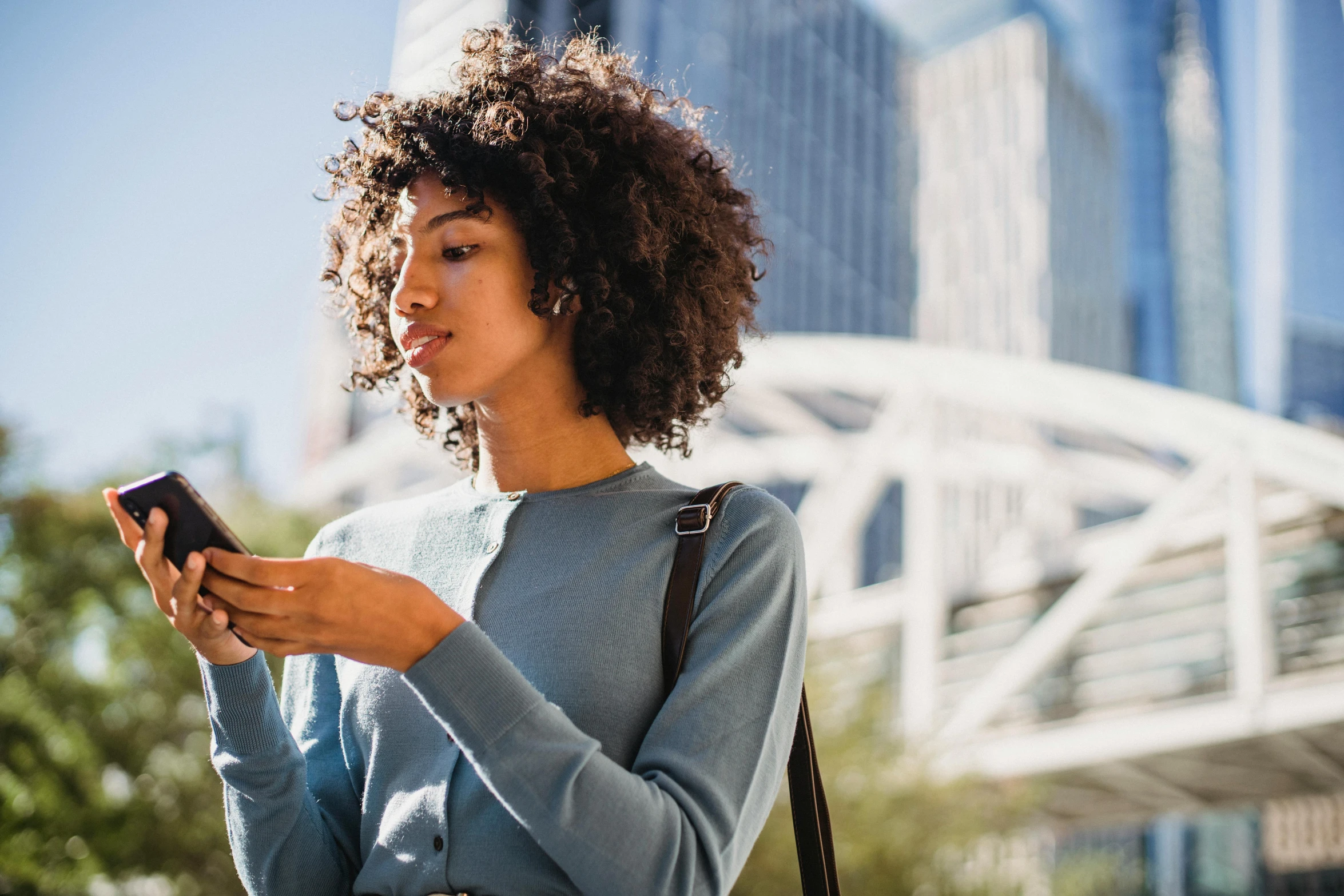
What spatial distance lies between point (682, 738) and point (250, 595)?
57 centimetres

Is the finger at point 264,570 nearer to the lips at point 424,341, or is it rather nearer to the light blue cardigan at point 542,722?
the light blue cardigan at point 542,722

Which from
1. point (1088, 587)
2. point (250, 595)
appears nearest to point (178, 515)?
point (250, 595)

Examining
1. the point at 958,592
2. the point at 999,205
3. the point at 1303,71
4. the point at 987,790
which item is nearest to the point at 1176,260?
the point at 999,205

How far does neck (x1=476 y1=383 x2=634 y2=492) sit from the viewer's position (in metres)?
1.97

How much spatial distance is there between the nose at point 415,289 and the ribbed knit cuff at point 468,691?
595mm

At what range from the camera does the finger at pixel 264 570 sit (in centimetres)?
129

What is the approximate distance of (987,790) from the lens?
69.9 feet

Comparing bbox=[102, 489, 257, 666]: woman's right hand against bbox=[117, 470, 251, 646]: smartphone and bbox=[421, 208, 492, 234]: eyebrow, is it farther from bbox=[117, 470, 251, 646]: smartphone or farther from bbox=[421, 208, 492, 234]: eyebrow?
bbox=[421, 208, 492, 234]: eyebrow

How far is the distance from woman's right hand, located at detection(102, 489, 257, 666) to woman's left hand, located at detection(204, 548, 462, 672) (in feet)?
0.06

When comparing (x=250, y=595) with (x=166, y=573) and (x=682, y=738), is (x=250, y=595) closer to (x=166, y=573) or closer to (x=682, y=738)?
(x=166, y=573)

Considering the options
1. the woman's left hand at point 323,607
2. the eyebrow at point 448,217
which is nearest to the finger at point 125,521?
the woman's left hand at point 323,607

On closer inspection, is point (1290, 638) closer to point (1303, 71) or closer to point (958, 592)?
point (958, 592)

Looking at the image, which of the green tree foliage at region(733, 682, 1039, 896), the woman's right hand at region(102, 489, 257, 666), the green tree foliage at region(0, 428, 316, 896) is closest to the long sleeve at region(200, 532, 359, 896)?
the woman's right hand at region(102, 489, 257, 666)

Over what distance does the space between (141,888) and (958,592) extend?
2085 cm
